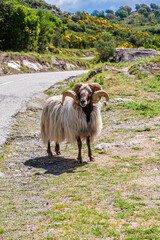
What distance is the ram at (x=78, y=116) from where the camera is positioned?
7.02 metres

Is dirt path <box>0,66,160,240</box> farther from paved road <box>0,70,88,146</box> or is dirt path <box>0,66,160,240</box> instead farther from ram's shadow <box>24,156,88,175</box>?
paved road <box>0,70,88,146</box>

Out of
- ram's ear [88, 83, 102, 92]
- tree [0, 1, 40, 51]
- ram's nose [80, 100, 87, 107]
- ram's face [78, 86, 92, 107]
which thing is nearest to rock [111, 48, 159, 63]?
tree [0, 1, 40, 51]

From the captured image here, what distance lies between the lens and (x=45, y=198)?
482cm

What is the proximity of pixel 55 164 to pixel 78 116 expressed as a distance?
137cm

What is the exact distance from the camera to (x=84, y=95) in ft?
22.1

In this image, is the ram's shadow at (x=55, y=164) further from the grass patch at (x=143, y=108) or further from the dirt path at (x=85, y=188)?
the grass patch at (x=143, y=108)

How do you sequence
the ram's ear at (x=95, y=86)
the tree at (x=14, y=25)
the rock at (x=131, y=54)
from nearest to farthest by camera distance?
1. the ram's ear at (x=95, y=86)
2. the rock at (x=131, y=54)
3. the tree at (x=14, y=25)

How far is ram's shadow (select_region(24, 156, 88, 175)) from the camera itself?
6558mm

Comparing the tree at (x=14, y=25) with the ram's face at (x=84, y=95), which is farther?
the tree at (x=14, y=25)

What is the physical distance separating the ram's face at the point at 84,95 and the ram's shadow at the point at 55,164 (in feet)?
5.08

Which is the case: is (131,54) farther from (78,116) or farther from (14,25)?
(78,116)

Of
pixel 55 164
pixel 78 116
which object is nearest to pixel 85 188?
pixel 55 164

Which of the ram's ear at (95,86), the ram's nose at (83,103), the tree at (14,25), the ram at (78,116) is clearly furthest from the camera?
the tree at (14,25)

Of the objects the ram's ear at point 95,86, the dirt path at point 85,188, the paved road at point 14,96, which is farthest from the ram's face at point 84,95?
the paved road at point 14,96
